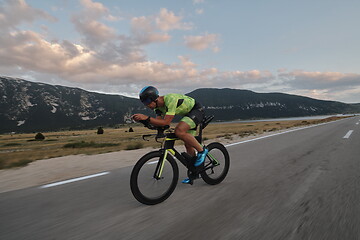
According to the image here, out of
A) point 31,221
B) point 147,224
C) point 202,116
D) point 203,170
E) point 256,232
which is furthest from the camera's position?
point 202,116

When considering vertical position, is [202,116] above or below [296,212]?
above

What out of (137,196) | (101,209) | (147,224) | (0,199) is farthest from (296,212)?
(0,199)

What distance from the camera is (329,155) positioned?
5871 millimetres

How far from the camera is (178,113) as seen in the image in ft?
11.7

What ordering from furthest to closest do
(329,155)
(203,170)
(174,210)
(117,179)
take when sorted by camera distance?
1. (329,155)
2. (117,179)
3. (203,170)
4. (174,210)

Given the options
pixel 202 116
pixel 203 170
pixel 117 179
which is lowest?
pixel 117 179

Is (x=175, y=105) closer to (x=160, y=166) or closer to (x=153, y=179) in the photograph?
(x=160, y=166)

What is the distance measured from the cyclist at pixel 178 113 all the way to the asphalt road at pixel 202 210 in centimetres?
72

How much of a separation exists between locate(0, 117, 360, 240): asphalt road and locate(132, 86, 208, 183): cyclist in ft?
2.37

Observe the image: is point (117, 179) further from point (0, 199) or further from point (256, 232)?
point (256, 232)

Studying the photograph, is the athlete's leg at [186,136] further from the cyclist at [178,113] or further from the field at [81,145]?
the field at [81,145]

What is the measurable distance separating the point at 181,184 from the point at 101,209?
1477 millimetres

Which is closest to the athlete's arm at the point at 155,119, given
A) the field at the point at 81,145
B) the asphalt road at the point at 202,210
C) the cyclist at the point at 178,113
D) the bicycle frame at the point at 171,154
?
the cyclist at the point at 178,113

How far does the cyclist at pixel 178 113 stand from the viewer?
123 inches
